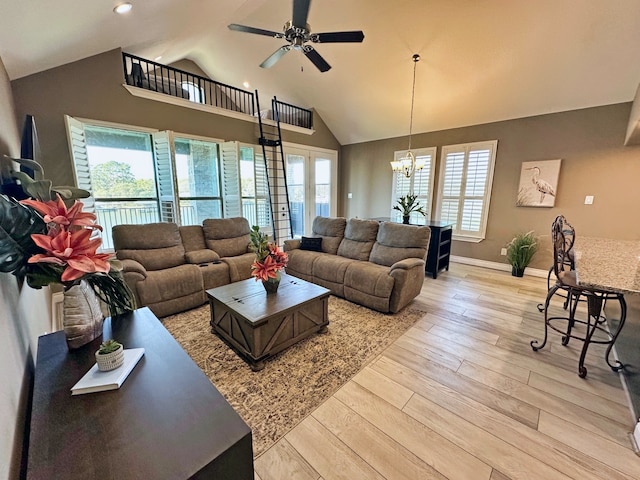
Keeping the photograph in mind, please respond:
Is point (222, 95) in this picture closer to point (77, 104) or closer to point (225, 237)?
point (77, 104)

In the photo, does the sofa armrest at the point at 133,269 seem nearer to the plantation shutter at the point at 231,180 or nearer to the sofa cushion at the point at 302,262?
the sofa cushion at the point at 302,262

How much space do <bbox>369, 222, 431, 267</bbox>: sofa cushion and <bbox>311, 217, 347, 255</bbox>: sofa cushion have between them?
2.03 ft

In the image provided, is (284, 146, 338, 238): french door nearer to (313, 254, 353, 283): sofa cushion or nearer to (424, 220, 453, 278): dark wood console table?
(313, 254, 353, 283): sofa cushion

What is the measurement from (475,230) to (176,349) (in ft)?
17.4

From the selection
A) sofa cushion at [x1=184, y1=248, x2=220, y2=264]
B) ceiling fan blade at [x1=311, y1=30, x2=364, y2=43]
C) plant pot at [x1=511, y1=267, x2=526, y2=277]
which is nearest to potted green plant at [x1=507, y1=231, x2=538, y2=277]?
plant pot at [x1=511, y1=267, x2=526, y2=277]

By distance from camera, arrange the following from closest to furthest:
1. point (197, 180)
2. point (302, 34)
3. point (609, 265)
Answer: point (609, 265) → point (302, 34) → point (197, 180)

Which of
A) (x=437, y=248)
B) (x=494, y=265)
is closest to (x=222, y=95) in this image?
(x=437, y=248)

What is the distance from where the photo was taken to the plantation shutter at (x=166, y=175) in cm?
388

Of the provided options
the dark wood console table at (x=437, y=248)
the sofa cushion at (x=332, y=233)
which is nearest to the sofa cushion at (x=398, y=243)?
the sofa cushion at (x=332, y=233)

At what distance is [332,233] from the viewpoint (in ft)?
13.5

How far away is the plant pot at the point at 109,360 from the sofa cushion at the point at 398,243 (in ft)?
9.42

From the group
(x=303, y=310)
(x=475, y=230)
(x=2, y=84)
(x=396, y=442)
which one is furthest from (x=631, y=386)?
(x=2, y=84)

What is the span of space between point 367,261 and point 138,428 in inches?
121

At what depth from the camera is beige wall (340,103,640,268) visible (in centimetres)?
371
